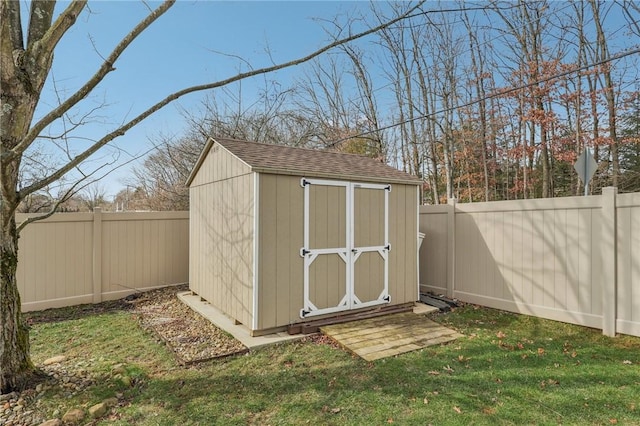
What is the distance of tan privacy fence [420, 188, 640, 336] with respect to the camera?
4.07 m

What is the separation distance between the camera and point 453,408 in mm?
2637

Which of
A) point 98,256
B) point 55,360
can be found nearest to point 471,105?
point 98,256

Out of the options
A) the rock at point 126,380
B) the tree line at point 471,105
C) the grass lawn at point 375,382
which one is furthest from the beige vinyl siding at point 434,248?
the rock at point 126,380

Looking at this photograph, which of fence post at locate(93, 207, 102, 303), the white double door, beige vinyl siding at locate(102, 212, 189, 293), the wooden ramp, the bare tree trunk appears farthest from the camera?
beige vinyl siding at locate(102, 212, 189, 293)

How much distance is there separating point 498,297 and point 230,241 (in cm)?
413

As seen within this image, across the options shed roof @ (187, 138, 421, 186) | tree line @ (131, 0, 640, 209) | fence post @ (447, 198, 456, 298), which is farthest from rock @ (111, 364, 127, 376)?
tree line @ (131, 0, 640, 209)

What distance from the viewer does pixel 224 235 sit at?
5.00 m

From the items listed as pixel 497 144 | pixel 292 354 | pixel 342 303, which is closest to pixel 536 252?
pixel 342 303

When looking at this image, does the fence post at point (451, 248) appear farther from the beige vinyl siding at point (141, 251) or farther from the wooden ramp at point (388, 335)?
the beige vinyl siding at point (141, 251)

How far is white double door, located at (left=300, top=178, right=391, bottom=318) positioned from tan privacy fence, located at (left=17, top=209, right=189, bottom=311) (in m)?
3.48

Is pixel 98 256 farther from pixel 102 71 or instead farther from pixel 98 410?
pixel 102 71

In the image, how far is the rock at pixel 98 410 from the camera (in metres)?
2.57

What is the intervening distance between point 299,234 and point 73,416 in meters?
2.74

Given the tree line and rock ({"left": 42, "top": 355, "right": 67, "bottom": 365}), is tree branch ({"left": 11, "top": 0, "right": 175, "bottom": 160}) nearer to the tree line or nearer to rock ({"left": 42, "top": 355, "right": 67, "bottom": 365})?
rock ({"left": 42, "top": 355, "right": 67, "bottom": 365})
